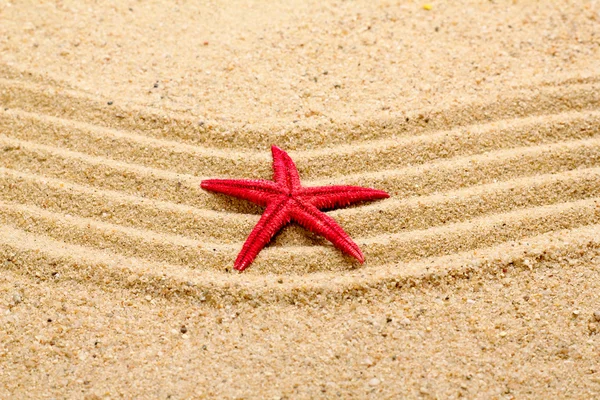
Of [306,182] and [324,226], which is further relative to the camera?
[306,182]

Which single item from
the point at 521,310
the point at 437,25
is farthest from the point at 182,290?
the point at 437,25

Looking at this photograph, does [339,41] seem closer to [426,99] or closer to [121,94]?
[426,99]

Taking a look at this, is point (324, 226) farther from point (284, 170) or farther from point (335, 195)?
point (284, 170)

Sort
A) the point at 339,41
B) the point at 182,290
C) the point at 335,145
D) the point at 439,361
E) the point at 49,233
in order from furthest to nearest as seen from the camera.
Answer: the point at 339,41
the point at 335,145
the point at 49,233
the point at 182,290
the point at 439,361

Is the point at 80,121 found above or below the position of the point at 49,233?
above

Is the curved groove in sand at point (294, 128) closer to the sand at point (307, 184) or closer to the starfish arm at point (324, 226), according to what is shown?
the sand at point (307, 184)

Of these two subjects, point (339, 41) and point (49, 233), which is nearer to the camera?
point (49, 233)

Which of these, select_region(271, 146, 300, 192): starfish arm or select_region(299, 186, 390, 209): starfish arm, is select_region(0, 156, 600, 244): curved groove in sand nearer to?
select_region(299, 186, 390, 209): starfish arm

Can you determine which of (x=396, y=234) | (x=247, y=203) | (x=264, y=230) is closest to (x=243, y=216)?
(x=247, y=203)
